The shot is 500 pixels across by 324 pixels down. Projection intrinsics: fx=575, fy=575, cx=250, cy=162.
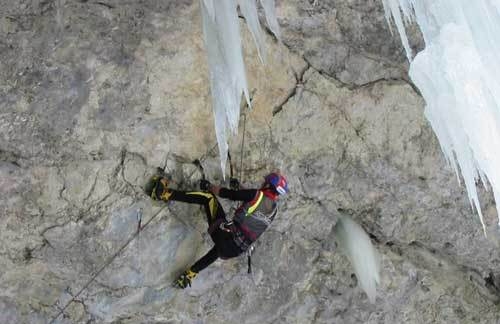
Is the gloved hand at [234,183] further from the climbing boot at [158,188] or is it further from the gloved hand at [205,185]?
the climbing boot at [158,188]

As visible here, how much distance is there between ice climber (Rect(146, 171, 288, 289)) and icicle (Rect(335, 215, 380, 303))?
39.9 inches

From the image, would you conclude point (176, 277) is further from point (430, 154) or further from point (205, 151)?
point (430, 154)

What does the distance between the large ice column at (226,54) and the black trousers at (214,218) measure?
0.56 m

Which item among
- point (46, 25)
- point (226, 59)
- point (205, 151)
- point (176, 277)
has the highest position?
point (46, 25)

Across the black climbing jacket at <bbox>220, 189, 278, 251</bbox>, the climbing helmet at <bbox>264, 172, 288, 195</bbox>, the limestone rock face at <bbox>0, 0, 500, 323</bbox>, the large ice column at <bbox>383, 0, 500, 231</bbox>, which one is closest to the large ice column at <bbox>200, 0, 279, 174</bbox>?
the limestone rock face at <bbox>0, 0, 500, 323</bbox>

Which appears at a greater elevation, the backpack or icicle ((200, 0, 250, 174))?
icicle ((200, 0, 250, 174))

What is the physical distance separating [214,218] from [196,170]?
1.34 ft

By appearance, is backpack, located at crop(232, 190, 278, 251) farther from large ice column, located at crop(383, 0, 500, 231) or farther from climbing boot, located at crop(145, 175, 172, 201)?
large ice column, located at crop(383, 0, 500, 231)

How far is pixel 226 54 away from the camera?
4078 millimetres

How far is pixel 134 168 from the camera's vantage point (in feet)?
14.5

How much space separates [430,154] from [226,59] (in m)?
2.17

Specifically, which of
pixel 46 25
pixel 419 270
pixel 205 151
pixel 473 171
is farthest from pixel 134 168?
pixel 419 270

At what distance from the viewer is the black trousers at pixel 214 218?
4.45 meters

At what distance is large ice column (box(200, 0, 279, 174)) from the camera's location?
404 cm
